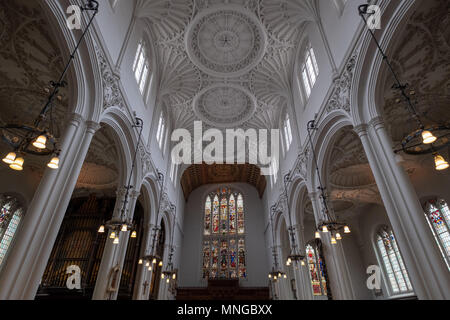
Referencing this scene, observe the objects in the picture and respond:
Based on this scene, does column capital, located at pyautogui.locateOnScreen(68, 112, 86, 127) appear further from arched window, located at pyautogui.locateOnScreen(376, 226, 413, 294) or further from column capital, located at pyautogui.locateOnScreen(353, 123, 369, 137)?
arched window, located at pyautogui.locateOnScreen(376, 226, 413, 294)

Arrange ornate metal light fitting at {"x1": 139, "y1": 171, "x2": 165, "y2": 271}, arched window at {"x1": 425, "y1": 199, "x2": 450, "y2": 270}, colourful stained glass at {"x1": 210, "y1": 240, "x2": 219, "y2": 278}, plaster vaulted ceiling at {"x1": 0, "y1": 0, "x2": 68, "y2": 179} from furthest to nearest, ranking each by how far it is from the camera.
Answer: colourful stained glass at {"x1": 210, "y1": 240, "x2": 219, "y2": 278} < arched window at {"x1": 425, "y1": 199, "x2": 450, "y2": 270} < ornate metal light fitting at {"x1": 139, "y1": 171, "x2": 165, "y2": 271} < plaster vaulted ceiling at {"x1": 0, "y1": 0, "x2": 68, "y2": 179}

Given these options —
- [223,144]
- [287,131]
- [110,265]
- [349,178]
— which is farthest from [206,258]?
[110,265]

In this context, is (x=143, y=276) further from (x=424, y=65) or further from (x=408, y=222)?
(x=424, y=65)

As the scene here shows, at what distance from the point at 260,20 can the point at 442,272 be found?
42.1 feet

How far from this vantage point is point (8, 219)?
14.7 metres

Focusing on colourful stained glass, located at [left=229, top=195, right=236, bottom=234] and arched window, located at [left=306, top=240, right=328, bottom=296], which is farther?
colourful stained glass, located at [left=229, top=195, right=236, bottom=234]

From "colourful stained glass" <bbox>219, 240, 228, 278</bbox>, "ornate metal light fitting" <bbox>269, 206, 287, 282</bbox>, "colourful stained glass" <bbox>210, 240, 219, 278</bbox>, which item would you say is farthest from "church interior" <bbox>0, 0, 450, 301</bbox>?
"colourful stained glass" <bbox>210, 240, 219, 278</bbox>

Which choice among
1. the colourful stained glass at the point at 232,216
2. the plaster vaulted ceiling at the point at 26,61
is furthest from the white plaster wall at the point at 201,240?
the plaster vaulted ceiling at the point at 26,61

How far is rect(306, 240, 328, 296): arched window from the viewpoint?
63.1ft

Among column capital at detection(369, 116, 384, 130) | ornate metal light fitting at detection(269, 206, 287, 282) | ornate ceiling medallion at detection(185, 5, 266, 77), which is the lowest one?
ornate metal light fitting at detection(269, 206, 287, 282)

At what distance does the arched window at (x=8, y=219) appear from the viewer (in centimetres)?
1426

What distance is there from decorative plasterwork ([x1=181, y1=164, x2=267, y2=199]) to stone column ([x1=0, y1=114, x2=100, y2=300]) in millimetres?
16604

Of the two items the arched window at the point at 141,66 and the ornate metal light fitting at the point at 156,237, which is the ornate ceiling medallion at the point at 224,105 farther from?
the ornate metal light fitting at the point at 156,237
